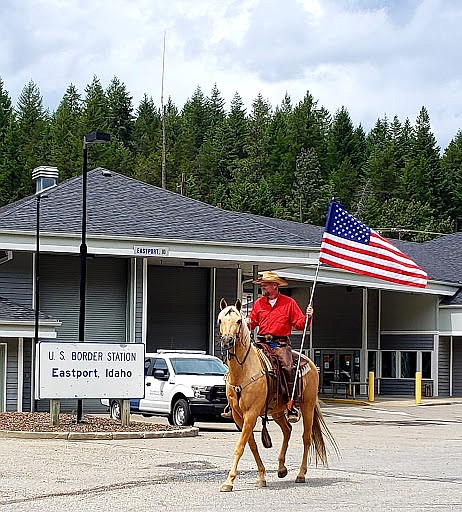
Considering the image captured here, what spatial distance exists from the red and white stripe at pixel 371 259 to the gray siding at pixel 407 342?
2949 centimetres

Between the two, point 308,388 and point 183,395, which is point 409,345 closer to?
point 183,395

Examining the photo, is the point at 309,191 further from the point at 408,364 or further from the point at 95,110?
the point at 408,364

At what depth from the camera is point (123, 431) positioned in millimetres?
22000

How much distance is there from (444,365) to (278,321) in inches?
1355

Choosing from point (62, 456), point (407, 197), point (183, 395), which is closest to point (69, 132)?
point (407, 197)

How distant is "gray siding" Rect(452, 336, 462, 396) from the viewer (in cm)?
4703

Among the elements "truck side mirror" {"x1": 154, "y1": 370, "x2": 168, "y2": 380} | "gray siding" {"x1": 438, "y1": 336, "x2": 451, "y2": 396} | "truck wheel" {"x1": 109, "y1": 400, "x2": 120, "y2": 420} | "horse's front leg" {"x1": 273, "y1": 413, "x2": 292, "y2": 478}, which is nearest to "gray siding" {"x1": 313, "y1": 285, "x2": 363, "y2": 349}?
"gray siding" {"x1": 438, "y1": 336, "x2": 451, "y2": 396}

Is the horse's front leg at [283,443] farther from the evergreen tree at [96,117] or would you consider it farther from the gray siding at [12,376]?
the evergreen tree at [96,117]

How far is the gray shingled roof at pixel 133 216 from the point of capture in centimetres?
3222

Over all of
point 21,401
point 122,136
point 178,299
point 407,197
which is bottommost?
point 21,401

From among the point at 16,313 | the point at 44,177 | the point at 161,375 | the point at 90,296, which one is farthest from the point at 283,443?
the point at 44,177

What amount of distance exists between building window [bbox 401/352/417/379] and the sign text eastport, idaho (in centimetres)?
2665

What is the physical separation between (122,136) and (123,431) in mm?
94185

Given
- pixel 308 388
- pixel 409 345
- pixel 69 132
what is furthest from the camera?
pixel 69 132
